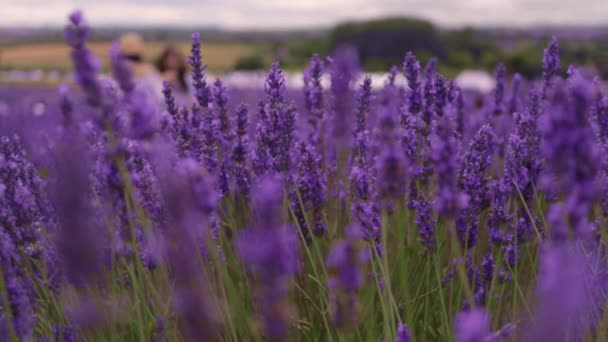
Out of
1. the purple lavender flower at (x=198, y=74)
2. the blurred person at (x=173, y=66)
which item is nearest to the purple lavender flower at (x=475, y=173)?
the purple lavender flower at (x=198, y=74)

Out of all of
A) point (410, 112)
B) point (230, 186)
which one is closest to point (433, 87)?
point (410, 112)

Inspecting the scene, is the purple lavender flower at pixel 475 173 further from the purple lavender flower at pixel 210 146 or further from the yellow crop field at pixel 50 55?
the yellow crop field at pixel 50 55

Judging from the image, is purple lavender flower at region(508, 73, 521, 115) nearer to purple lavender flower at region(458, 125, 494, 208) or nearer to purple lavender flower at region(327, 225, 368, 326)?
purple lavender flower at region(458, 125, 494, 208)

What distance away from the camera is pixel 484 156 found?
189cm

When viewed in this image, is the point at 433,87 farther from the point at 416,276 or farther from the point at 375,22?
the point at 375,22

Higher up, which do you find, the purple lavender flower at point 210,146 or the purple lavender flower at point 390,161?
the purple lavender flower at point 390,161

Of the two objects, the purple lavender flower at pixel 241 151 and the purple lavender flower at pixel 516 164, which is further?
the purple lavender flower at pixel 241 151

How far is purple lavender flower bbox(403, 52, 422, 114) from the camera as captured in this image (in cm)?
224

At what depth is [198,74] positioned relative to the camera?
7.38 ft

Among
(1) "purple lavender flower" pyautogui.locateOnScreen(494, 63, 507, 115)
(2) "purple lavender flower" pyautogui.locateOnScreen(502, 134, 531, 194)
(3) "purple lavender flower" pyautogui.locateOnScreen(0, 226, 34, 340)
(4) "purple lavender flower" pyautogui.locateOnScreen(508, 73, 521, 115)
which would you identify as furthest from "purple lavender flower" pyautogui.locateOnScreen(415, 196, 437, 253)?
(4) "purple lavender flower" pyautogui.locateOnScreen(508, 73, 521, 115)

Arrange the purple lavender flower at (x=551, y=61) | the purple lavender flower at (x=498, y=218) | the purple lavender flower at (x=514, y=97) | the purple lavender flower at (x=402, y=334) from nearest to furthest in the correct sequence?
the purple lavender flower at (x=402, y=334)
the purple lavender flower at (x=498, y=218)
the purple lavender flower at (x=551, y=61)
the purple lavender flower at (x=514, y=97)

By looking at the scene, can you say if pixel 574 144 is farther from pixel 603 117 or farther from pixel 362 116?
pixel 362 116

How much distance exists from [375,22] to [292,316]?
27784 millimetres

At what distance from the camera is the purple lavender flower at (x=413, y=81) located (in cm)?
224
